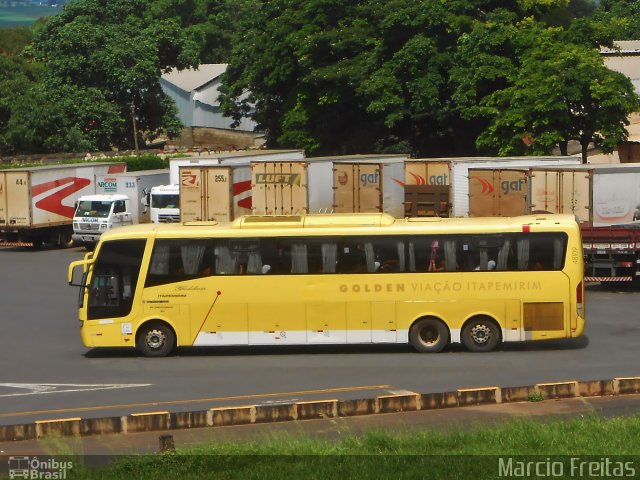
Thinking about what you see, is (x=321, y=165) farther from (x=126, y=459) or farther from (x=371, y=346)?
→ (x=126, y=459)

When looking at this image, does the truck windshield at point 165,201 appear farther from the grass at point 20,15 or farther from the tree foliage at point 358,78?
the grass at point 20,15

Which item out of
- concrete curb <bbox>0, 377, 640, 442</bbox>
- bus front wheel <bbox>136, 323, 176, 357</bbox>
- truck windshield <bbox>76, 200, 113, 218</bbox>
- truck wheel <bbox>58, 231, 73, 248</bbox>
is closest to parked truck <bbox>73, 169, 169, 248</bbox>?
truck windshield <bbox>76, 200, 113, 218</bbox>

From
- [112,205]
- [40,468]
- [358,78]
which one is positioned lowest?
[40,468]

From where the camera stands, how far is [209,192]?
42406 mm

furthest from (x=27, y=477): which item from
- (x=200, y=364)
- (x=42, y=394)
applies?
(x=200, y=364)

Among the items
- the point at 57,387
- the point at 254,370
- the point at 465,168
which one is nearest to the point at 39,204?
the point at 465,168

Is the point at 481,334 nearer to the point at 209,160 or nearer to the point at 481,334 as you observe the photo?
the point at 481,334

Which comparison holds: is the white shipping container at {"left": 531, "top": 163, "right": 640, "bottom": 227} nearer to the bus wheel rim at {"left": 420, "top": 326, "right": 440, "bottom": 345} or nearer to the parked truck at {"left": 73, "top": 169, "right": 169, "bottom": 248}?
the bus wheel rim at {"left": 420, "top": 326, "right": 440, "bottom": 345}

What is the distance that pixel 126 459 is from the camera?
509 inches

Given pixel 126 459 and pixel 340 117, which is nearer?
pixel 126 459

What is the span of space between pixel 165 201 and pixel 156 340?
825 inches

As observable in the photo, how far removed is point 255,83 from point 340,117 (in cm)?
704

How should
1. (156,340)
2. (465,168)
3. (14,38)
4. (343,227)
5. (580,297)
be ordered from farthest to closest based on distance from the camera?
(14,38)
(465,168)
(156,340)
(343,227)
(580,297)

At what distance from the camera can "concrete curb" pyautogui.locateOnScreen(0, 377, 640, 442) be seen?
16484mm
